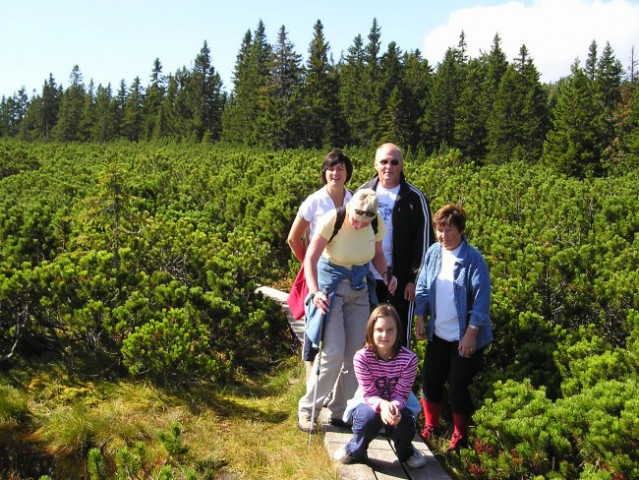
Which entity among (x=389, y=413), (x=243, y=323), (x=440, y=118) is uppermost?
(x=440, y=118)

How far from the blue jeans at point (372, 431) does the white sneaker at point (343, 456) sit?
0.06 ft

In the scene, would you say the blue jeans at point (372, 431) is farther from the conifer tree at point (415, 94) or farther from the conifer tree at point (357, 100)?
the conifer tree at point (357, 100)

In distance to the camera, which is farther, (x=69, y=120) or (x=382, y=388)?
(x=69, y=120)

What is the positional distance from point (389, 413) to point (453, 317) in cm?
76

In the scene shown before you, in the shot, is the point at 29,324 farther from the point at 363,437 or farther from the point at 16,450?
the point at 363,437

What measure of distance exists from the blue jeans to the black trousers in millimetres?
487

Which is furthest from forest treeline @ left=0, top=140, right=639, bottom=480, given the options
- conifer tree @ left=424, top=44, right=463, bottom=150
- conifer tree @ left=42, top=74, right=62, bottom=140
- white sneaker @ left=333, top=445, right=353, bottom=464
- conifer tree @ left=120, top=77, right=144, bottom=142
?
conifer tree @ left=42, top=74, right=62, bottom=140

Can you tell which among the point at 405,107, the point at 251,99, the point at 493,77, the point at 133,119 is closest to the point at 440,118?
the point at 405,107

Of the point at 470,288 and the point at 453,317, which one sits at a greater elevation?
the point at 470,288

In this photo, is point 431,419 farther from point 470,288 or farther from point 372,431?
point 470,288

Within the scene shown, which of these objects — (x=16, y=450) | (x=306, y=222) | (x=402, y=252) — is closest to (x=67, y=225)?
(x=16, y=450)

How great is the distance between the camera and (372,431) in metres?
2.97

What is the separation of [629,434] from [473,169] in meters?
12.0

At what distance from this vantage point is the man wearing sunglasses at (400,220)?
3529 mm
